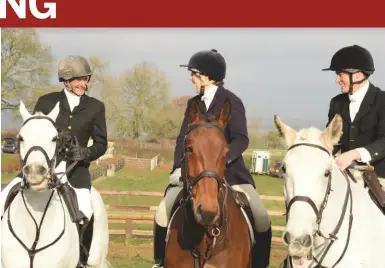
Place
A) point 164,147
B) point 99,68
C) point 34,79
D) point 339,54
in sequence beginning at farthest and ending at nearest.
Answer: point 34,79, point 164,147, point 99,68, point 339,54

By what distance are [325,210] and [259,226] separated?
1.43 m

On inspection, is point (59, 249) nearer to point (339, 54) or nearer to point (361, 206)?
point (361, 206)

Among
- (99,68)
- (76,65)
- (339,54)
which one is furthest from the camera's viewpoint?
(99,68)

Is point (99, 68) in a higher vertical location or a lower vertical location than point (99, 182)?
higher

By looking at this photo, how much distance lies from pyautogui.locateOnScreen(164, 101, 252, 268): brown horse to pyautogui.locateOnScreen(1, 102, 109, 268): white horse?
1.42m

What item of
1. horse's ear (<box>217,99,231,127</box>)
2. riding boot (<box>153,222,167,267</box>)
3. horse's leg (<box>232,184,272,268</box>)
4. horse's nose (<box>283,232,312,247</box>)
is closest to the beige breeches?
horse's leg (<box>232,184,272,268</box>)

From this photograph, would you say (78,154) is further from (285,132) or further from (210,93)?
(285,132)

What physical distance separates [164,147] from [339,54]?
18361 millimetres

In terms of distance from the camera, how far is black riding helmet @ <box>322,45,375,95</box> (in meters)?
5.77

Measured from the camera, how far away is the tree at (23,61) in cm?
2722

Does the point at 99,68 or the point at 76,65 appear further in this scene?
the point at 99,68

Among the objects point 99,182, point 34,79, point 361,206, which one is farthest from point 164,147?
point 361,206

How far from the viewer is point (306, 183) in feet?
14.4

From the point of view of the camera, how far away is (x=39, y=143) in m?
5.55
